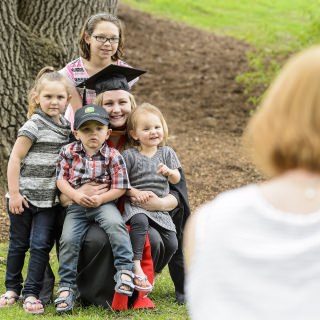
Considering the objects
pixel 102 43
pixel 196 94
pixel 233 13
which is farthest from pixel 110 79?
pixel 233 13

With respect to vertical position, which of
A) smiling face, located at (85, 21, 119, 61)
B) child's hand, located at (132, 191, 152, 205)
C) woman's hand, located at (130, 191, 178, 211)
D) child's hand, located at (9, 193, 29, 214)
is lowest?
child's hand, located at (9, 193, 29, 214)

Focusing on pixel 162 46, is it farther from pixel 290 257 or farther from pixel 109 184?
pixel 290 257

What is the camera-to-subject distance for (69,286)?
5.95 m

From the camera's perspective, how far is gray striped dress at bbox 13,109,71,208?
5996 millimetres

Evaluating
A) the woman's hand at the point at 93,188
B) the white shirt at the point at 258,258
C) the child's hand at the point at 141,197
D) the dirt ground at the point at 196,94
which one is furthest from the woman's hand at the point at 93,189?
the white shirt at the point at 258,258

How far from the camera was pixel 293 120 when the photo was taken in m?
2.27

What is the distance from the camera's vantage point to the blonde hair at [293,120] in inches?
89.4

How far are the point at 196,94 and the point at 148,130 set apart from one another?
8.07m

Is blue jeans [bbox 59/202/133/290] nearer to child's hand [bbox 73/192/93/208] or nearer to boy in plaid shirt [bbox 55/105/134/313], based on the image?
boy in plaid shirt [bbox 55/105/134/313]

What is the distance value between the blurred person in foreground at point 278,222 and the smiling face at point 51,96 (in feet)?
12.2

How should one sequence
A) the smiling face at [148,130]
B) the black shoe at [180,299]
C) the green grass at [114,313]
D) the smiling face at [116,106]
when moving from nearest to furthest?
the green grass at [114,313]
the smiling face at [148,130]
the smiling face at [116,106]
the black shoe at [180,299]

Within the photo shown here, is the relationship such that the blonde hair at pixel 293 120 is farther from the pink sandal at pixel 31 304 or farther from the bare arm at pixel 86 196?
the pink sandal at pixel 31 304

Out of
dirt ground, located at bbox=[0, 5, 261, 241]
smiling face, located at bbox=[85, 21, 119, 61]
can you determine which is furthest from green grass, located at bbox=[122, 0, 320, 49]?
smiling face, located at bbox=[85, 21, 119, 61]

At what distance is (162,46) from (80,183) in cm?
1082
